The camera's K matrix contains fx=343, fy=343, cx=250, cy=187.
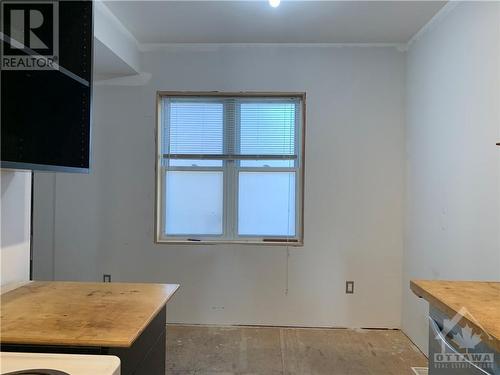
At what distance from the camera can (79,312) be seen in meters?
1.37

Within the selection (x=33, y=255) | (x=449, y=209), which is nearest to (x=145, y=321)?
(x=449, y=209)

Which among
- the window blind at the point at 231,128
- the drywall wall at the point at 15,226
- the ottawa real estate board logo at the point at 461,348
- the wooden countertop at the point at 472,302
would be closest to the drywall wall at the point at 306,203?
the window blind at the point at 231,128

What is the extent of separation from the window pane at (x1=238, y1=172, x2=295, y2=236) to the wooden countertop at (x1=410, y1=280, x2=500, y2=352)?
1870 millimetres

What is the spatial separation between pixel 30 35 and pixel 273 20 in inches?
71.5

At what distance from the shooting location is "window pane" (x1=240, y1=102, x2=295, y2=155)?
3412mm

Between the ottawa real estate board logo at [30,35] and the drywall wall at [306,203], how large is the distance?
167 cm

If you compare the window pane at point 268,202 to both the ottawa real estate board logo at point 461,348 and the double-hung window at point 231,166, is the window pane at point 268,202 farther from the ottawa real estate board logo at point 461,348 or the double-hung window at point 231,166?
Result: the ottawa real estate board logo at point 461,348

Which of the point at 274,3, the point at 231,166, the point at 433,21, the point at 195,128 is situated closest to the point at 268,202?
the point at 231,166

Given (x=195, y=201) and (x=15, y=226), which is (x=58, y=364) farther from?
(x=195, y=201)

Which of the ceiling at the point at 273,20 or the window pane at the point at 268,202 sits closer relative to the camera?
the ceiling at the point at 273,20

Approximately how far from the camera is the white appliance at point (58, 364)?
965 millimetres

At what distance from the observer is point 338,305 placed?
334 centimetres

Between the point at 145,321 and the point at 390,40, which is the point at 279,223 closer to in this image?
the point at 390,40

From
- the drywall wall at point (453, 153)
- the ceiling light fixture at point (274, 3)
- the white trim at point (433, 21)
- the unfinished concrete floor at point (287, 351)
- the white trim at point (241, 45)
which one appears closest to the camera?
the drywall wall at point (453, 153)
